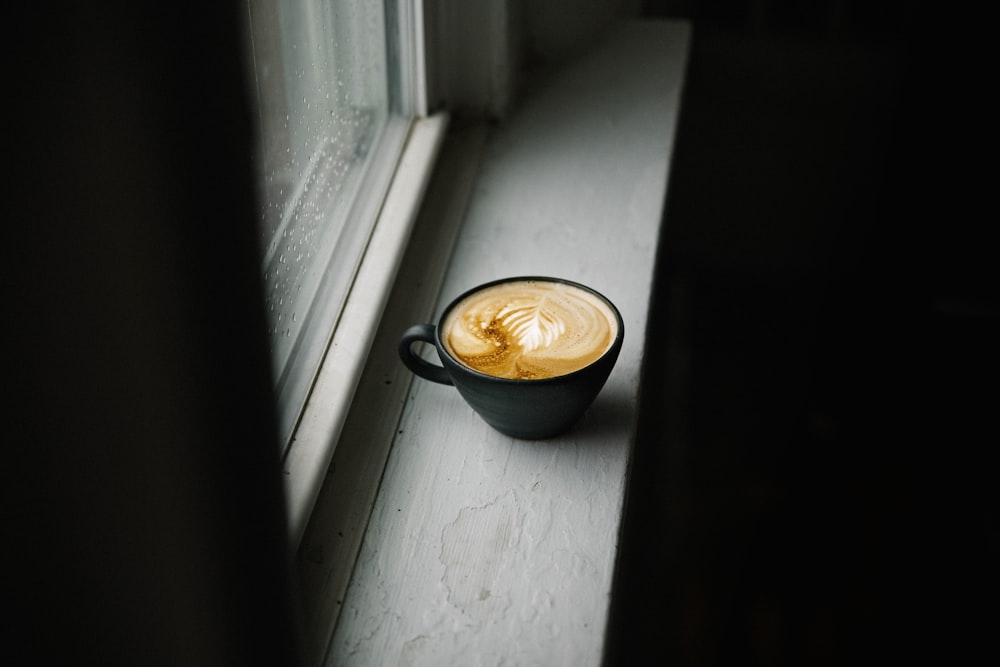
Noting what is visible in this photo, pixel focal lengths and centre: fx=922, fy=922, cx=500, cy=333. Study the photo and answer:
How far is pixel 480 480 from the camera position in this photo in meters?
0.62

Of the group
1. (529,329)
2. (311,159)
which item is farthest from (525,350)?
(311,159)

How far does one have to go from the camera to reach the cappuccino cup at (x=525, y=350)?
0.59 meters

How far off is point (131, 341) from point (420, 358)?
0.38 m

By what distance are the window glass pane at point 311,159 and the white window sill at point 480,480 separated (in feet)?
0.18

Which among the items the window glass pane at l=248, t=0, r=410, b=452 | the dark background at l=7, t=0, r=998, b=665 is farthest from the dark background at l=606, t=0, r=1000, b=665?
the window glass pane at l=248, t=0, r=410, b=452

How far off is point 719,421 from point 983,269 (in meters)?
0.50

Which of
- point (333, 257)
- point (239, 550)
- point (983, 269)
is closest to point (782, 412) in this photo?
point (983, 269)

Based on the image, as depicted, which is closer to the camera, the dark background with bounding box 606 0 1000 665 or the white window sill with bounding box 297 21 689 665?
the white window sill with bounding box 297 21 689 665

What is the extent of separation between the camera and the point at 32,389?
24cm

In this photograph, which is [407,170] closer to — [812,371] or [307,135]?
[307,135]

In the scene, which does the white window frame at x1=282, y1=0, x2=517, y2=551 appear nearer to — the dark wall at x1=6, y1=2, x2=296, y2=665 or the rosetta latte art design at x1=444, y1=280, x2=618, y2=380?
the rosetta latte art design at x1=444, y1=280, x2=618, y2=380

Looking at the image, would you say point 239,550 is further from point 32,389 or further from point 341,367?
point 341,367

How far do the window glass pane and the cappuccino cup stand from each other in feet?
0.29

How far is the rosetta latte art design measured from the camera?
Result: 61cm
